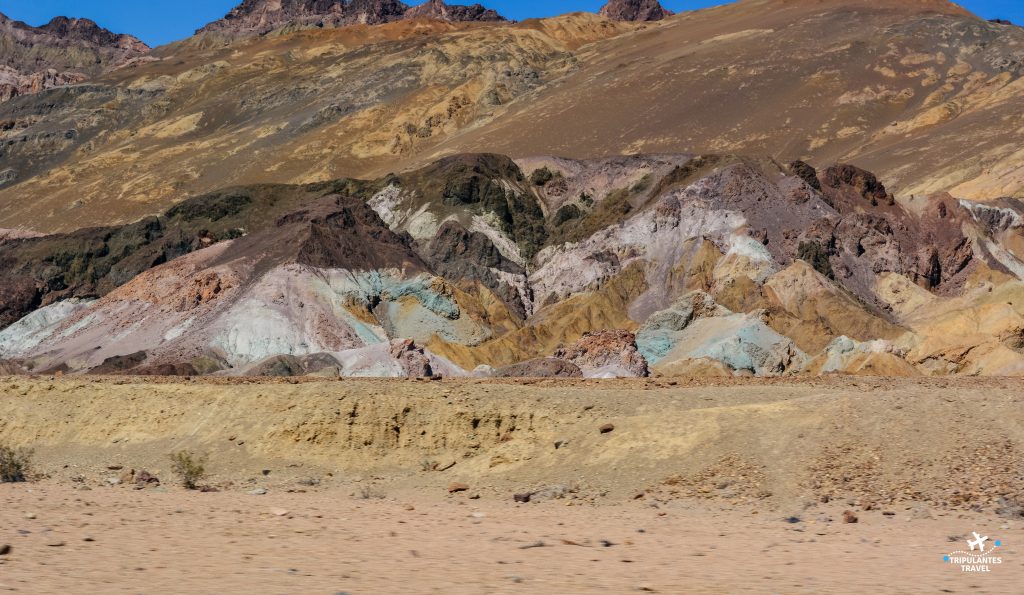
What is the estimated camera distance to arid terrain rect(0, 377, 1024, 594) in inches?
367

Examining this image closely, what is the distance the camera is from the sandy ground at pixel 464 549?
875cm

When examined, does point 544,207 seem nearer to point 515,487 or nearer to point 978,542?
point 515,487

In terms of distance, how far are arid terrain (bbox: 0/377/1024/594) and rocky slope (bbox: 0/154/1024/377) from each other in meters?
16.1

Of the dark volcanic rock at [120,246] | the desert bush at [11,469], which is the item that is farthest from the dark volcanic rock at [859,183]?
the desert bush at [11,469]

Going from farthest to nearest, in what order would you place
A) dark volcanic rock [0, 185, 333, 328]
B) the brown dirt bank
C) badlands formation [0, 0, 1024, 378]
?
dark volcanic rock [0, 185, 333, 328] < badlands formation [0, 0, 1024, 378] < the brown dirt bank

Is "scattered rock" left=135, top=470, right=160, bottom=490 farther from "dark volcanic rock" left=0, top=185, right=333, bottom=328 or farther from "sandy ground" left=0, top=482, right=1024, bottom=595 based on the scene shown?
"dark volcanic rock" left=0, top=185, right=333, bottom=328

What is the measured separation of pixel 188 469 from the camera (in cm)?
1683

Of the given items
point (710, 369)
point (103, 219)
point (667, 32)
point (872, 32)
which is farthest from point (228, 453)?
point (667, 32)

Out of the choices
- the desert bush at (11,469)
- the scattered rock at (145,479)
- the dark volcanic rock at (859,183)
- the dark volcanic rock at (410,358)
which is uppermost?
the dark volcanic rock at (859,183)

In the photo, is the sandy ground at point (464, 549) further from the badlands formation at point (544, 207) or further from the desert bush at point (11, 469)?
the badlands formation at point (544, 207)

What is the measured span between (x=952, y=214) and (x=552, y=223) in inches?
1047

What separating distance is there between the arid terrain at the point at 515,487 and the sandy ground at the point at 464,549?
44 millimetres

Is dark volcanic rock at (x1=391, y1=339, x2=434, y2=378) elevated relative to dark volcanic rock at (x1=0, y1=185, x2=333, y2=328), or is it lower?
lower

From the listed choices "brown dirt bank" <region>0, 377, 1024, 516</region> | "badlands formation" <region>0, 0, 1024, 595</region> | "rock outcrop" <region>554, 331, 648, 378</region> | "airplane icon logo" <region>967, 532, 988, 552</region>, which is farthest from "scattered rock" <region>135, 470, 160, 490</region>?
"rock outcrop" <region>554, 331, 648, 378</region>
